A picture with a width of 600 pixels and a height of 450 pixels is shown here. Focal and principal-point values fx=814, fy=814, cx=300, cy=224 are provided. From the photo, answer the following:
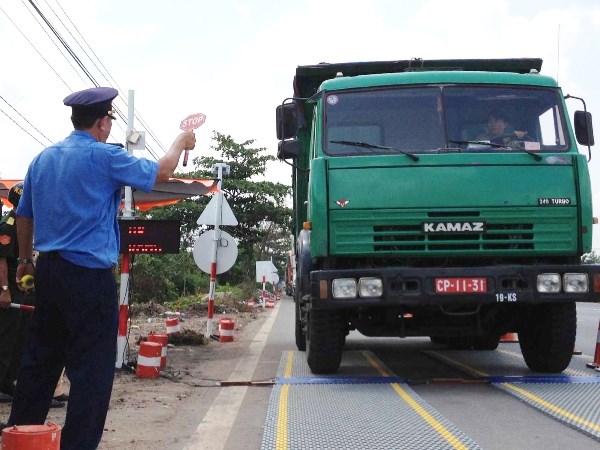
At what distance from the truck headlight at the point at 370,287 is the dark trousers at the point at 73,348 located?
3682 millimetres

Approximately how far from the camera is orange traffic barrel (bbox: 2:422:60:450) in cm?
354

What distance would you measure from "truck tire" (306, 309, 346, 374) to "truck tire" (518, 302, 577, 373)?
2041mm

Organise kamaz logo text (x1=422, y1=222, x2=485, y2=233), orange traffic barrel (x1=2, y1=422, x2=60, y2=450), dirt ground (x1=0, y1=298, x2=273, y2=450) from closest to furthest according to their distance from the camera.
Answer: orange traffic barrel (x1=2, y1=422, x2=60, y2=450) → dirt ground (x1=0, y1=298, x2=273, y2=450) → kamaz logo text (x1=422, y1=222, x2=485, y2=233)

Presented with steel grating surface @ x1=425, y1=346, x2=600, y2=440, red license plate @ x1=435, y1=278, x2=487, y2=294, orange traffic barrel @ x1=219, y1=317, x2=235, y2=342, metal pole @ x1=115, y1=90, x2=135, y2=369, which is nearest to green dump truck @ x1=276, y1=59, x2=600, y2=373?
red license plate @ x1=435, y1=278, x2=487, y2=294

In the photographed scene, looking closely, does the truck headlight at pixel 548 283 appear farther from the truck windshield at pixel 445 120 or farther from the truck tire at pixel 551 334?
the truck windshield at pixel 445 120

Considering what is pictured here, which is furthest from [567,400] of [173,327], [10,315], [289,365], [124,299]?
[173,327]

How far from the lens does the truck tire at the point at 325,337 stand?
8.12m

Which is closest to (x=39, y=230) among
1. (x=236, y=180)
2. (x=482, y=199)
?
(x=482, y=199)

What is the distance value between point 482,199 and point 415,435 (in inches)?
111

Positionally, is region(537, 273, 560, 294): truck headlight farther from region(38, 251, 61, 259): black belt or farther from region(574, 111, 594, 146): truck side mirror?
region(38, 251, 61, 259): black belt

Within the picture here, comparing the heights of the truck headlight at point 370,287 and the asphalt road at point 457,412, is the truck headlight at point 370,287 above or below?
above

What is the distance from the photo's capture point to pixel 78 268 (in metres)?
4.03

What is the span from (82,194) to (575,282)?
508 cm

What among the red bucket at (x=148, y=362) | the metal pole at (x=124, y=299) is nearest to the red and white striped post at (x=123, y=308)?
the metal pole at (x=124, y=299)
